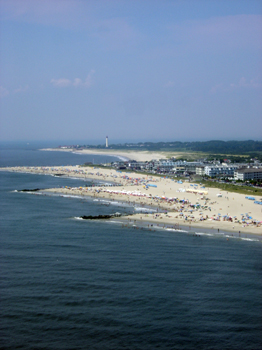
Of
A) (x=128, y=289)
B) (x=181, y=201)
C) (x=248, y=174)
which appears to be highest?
(x=248, y=174)

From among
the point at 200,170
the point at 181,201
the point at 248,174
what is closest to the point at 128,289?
the point at 181,201

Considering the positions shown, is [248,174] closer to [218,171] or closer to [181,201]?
[218,171]

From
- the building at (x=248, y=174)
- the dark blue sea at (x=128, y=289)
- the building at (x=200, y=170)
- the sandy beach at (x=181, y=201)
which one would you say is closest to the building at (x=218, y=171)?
the building at (x=200, y=170)

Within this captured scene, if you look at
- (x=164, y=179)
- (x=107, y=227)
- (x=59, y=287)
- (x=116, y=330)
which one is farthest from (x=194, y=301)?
(x=164, y=179)

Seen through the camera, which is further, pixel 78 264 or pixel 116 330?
pixel 78 264

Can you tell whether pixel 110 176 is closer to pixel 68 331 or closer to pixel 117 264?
pixel 117 264
